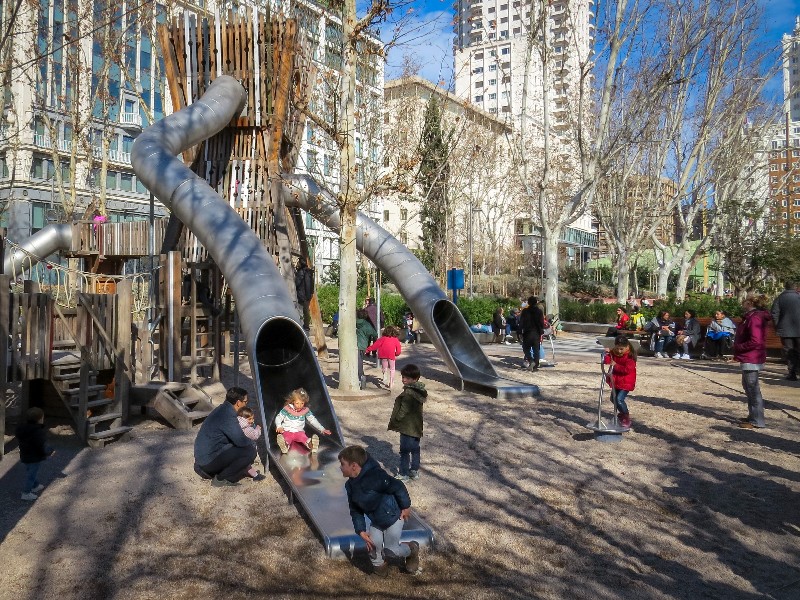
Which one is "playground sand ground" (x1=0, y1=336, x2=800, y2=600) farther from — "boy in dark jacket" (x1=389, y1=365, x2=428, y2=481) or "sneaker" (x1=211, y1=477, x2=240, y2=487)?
"boy in dark jacket" (x1=389, y1=365, x2=428, y2=481)

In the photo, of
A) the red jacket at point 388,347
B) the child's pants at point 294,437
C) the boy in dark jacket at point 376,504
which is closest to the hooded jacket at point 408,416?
the child's pants at point 294,437

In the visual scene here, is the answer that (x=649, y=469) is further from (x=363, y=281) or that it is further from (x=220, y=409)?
(x=363, y=281)

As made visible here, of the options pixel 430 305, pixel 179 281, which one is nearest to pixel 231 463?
pixel 179 281

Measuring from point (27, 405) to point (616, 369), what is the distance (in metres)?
7.60

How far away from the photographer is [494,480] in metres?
7.41

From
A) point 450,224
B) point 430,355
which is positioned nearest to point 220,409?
point 430,355

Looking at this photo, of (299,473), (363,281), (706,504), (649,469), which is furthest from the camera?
(363,281)

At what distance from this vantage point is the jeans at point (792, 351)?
12650 mm

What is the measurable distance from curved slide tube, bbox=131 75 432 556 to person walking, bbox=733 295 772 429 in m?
5.45

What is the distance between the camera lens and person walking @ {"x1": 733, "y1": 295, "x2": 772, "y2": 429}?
369 inches

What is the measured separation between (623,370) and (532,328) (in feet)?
19.4

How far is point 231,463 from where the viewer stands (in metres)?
7.14

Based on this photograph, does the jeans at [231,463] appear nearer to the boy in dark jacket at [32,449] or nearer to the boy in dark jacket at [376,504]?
the boy in dark jacket at [32,449]

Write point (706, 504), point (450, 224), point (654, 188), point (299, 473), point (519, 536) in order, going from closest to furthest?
1. point (519, 536)
2. point (706, 504)
3. point (299, 473)
4. point (654, 188)
5. point (450, 224)
